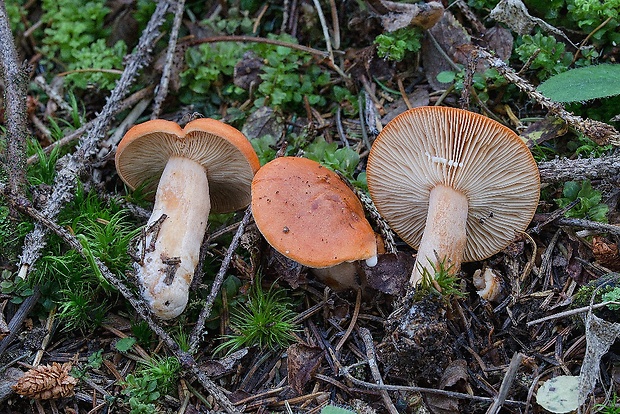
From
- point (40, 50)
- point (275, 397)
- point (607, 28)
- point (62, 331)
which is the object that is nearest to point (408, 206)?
point (275, 397)

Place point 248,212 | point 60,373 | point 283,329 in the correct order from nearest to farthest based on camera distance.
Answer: point 60,373 → point 283,329 → point 248,212

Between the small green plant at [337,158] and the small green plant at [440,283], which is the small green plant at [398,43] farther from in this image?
the small green plant at [440,283]

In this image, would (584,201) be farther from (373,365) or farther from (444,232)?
(373,365)

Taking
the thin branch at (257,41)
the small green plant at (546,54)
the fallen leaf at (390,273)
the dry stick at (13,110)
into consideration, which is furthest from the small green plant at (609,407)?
the dry stick at (13,110)

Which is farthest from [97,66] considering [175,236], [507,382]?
[507,382]

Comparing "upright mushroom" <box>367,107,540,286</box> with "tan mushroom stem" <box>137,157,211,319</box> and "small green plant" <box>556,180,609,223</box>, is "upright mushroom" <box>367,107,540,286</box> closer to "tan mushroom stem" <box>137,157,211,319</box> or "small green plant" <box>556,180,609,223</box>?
"small green plant" <box>556,180,609,223</box>

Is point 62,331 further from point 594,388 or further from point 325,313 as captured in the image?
point 594,388
